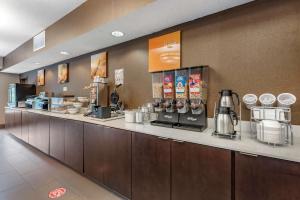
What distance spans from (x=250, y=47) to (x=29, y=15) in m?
3.30

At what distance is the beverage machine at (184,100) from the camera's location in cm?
173

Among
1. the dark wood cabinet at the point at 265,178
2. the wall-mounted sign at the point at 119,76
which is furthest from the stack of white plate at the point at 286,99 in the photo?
the wall-mounted sign at the point at 119,76

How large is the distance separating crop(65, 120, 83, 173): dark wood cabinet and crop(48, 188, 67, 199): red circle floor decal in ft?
1.08

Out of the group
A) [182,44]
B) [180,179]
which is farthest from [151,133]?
[182,44]

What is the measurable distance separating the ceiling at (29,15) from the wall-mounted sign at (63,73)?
0.85 m

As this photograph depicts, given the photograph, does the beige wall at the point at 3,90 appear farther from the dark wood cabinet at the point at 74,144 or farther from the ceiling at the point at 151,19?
the dark wood cabinet at the point at 74,144

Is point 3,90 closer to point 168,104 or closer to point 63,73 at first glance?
point 63,73

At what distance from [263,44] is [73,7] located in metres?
2.56

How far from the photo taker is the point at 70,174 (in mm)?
2430

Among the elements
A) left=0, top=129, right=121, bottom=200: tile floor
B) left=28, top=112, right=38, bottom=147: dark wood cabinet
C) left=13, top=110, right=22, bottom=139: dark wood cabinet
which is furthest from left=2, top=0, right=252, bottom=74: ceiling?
left=13, top=110, right=22, bottom=139: dark wood cabinet

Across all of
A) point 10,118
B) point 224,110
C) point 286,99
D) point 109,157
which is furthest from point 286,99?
point 10,118

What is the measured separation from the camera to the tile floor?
1.92 m

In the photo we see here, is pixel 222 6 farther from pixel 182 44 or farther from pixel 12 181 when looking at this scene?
pixel 12 181

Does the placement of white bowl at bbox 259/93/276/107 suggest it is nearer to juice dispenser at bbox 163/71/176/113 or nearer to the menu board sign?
Answer: the menu board sign
